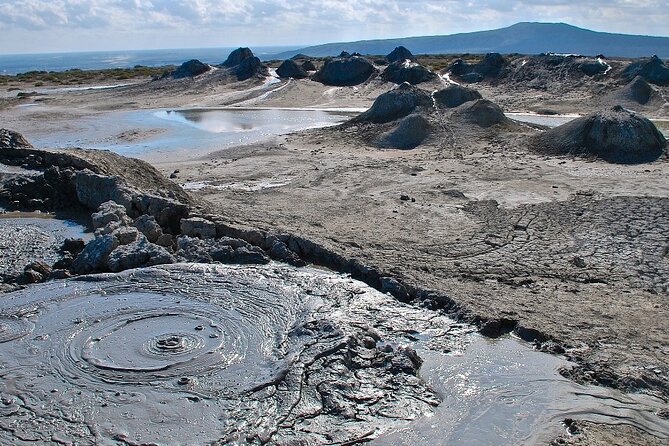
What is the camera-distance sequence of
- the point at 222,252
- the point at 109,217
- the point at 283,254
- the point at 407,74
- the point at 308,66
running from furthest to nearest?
1. the point at 308,66
2. the point at 407,74
3. the point at 109,217
4. the point at 283,254
5. the point at 222,252

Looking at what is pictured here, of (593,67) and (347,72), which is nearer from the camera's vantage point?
(593,67)

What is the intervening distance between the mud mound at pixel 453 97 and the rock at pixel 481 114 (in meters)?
0.83

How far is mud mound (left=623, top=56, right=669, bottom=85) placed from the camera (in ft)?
108

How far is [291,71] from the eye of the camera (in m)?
45.4

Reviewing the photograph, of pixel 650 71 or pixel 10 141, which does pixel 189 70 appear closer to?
pixel 650 71

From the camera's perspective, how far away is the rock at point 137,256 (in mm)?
9820

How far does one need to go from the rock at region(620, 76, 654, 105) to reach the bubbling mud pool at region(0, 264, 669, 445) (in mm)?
25747

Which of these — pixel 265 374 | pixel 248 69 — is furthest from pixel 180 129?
pixel 265 374

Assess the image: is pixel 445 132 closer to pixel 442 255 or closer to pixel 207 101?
pixel 442 255

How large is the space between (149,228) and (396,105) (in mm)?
13678

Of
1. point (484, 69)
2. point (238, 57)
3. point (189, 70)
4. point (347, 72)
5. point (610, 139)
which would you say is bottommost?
point (610, 139)

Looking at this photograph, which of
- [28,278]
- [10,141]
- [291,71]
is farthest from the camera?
[291,71]

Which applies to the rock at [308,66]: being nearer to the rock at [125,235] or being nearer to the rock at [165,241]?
the rock at [165,241]

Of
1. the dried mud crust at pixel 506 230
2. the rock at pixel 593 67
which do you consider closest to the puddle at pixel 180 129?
the dried mud crust at pixel 506 230
